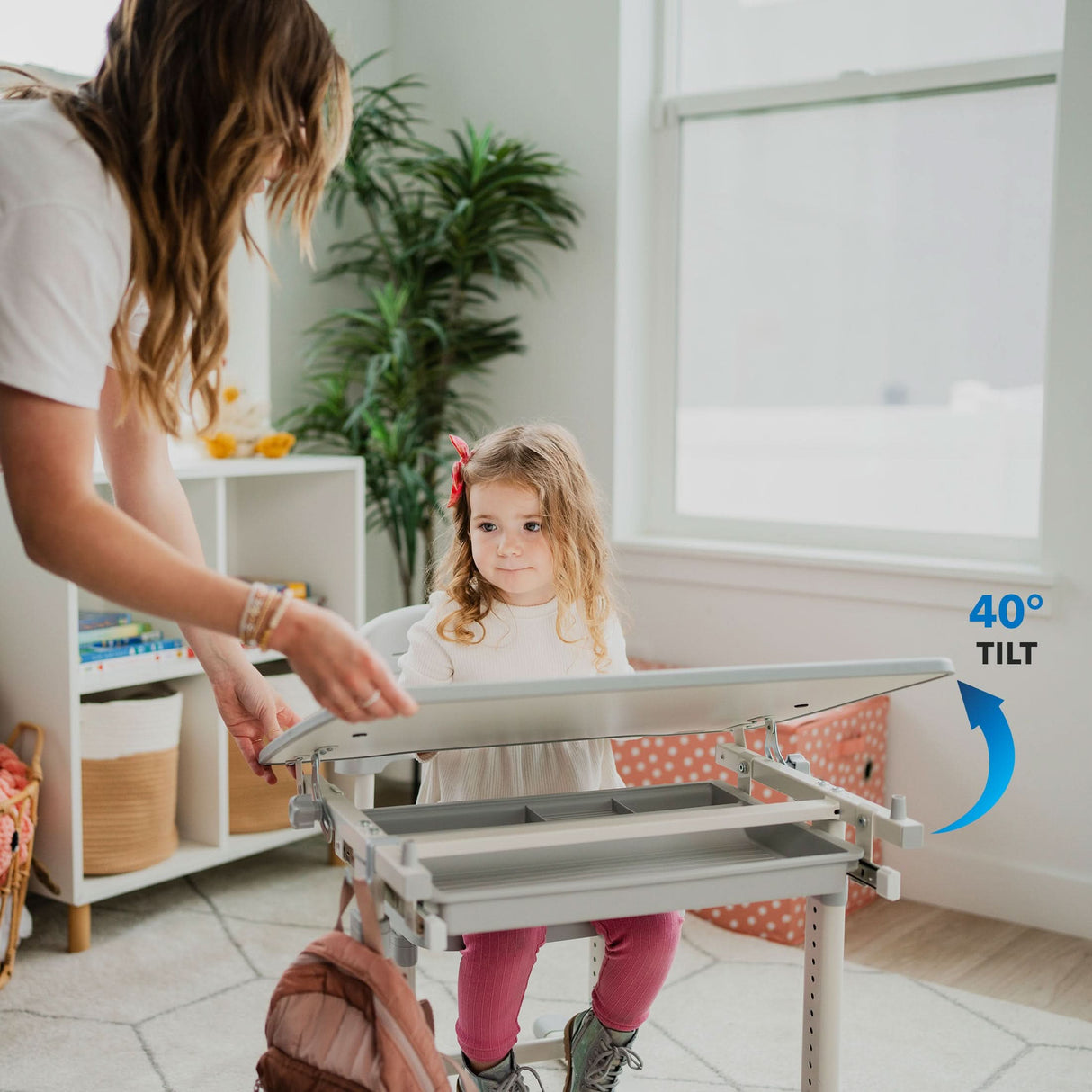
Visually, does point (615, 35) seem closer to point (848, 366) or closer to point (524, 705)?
point (848, 366)

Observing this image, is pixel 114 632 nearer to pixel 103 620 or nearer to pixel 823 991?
pixel 103 620

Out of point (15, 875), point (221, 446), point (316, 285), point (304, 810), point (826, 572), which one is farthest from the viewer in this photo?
point (316, 285)

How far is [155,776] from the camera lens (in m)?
2.66

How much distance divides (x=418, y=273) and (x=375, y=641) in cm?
159

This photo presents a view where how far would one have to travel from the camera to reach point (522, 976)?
164cm

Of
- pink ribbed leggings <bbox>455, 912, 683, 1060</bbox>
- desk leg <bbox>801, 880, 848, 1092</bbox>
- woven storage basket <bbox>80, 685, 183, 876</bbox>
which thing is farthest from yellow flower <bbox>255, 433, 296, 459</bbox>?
desk leg <bbox>801, 880, 848, 1092</bbox>

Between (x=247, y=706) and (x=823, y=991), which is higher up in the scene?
(x=247, y=706)

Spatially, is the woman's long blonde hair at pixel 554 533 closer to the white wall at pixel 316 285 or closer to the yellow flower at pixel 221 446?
the yellow flower at pixel 221 446

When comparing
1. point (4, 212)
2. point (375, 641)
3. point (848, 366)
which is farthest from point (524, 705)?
point (848, 366)

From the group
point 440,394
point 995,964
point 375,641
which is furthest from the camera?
point 440,394

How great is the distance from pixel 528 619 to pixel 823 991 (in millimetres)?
677

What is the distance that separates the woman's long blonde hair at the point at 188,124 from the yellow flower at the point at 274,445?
173 cm

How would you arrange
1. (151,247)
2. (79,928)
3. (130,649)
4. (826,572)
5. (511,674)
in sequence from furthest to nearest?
1. (826,572)
2. (130,649)
3. (79,928)
4. (511,674)
5. (151,247)

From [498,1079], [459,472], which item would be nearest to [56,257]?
[459,472]
